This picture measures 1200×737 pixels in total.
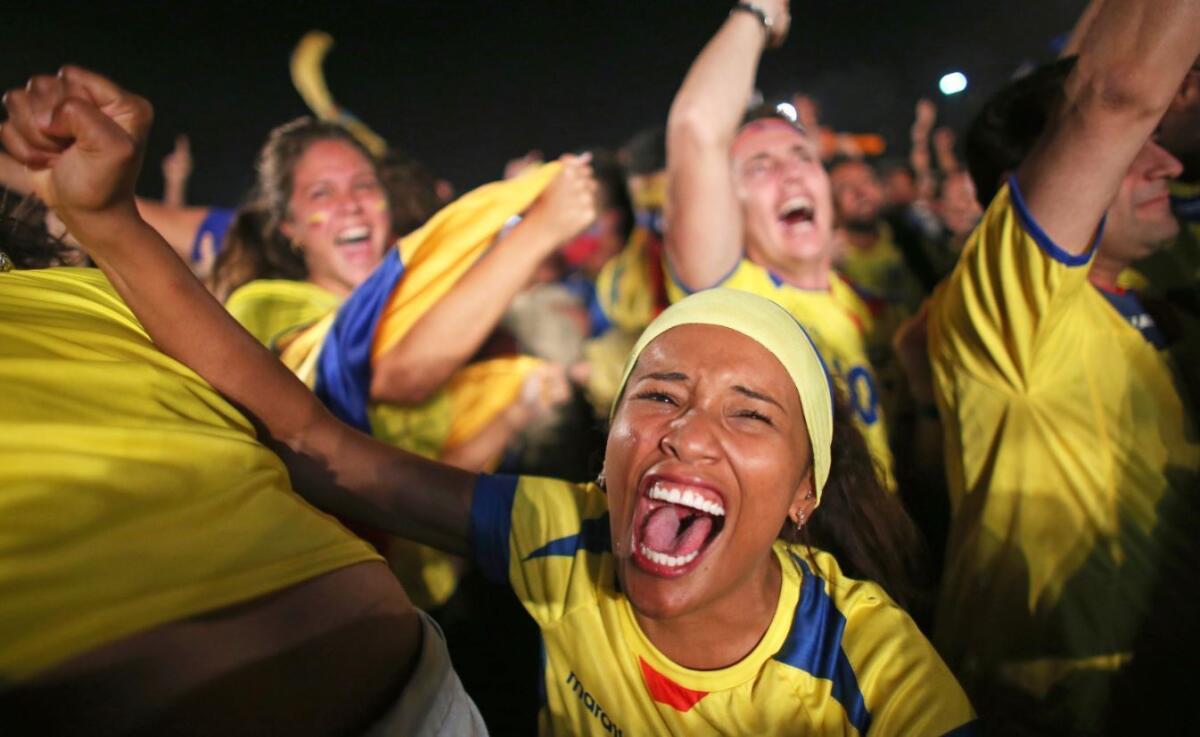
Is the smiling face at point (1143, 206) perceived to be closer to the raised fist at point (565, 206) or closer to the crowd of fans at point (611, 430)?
the crowd of fans at point (611, 430)

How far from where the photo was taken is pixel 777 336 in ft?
3.69

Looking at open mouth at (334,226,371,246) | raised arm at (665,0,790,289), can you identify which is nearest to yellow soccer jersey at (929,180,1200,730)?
raised arm at (665,0,790,289)

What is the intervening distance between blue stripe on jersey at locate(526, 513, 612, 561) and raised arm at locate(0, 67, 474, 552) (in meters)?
0.15

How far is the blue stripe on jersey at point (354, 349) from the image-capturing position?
1645mm

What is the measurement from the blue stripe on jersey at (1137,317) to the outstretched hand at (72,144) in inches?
67.1

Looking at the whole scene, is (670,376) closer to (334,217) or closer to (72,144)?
(72,144)

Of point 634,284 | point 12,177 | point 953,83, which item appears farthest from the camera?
point 953,83

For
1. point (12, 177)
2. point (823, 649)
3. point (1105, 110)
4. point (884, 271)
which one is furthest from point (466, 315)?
point (884, 271)

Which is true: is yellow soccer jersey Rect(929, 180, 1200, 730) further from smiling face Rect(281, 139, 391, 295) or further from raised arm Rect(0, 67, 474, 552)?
smiling face Rect(281, 139, 391, 295)

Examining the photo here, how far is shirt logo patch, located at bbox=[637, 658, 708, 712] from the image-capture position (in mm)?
1046

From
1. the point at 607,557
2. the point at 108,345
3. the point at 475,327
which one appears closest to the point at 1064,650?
the point at 607,557

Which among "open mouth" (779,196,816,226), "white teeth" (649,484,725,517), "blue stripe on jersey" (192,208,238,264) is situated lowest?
"white teeth" (649,484,725,517)

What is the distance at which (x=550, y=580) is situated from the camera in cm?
121

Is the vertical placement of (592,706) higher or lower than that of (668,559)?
lower
